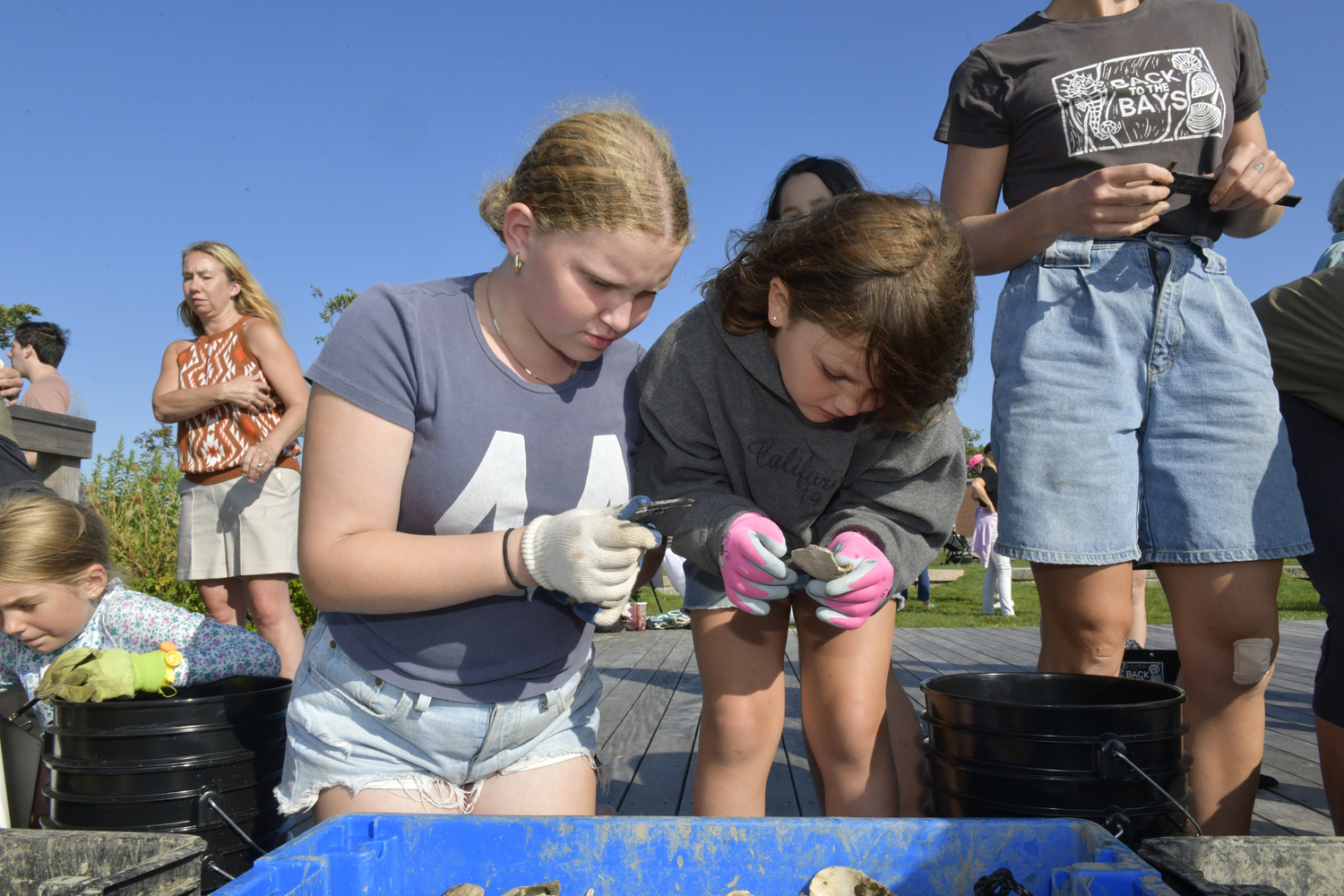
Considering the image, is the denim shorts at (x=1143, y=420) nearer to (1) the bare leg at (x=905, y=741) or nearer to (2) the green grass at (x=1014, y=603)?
(1) the bare leg at (x=905, y=741)

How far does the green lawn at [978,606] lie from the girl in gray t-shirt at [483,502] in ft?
17.2

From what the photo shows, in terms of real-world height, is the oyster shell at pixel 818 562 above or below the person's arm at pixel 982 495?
above

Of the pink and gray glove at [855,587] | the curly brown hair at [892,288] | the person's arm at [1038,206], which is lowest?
the pink and gray glove at [855,587]

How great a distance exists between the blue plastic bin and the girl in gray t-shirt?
282 mm

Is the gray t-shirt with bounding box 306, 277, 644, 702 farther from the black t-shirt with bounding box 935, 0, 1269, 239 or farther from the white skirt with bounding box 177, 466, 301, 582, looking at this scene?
the white skirt with bounding box 177, 466, 301, 582

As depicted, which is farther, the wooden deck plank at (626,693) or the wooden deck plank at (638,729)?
the wooden deck plank at (626,693)

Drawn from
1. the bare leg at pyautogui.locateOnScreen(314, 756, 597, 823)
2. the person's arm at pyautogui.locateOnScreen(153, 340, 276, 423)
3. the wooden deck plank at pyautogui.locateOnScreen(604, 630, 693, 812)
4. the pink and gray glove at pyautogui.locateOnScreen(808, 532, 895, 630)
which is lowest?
the wooden deck plank at pyautogui.locateOnScreen(604, 630, 693, 812)

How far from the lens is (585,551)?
127 centimetres

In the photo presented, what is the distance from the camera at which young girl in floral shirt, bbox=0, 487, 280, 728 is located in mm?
2037

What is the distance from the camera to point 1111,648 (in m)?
1.68

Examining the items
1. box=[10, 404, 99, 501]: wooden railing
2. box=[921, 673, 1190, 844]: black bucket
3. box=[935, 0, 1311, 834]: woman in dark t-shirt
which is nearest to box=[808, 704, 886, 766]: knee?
box=[921, 673, 1190, 844]: black bucket

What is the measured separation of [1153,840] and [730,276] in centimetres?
112

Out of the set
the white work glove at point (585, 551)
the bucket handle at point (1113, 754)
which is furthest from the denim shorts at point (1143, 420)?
the white work glove at point (585, 551)

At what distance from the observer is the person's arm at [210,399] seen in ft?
10.6
